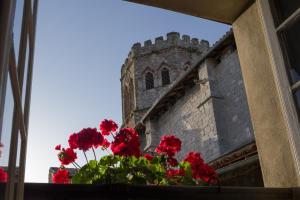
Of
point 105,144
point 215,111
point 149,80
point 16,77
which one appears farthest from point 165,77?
point 16,77

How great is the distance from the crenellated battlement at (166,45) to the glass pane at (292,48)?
2426cm

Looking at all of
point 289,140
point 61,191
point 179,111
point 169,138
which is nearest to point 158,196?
point 61,191

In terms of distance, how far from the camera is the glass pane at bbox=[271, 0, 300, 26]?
2.37 m

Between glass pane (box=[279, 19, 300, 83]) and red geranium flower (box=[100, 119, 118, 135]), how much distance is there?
149 cm

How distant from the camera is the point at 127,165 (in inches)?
101

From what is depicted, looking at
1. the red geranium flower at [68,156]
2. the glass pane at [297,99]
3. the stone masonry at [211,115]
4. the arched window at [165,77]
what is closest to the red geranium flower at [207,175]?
the glass pane at [297,99]

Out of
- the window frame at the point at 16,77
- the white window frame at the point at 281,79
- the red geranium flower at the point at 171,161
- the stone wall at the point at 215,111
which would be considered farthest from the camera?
the stone wall at the point at 215,111

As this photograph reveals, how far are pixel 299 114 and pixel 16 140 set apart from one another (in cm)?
166

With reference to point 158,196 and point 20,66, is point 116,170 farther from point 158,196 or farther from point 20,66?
point 20,66

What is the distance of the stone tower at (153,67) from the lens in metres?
25.2

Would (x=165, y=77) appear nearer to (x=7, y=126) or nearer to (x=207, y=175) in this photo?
(x=207, y=175)

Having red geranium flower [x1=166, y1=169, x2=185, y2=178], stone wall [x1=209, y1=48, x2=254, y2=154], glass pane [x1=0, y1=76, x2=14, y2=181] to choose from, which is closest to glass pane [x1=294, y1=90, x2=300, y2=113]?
red geranium flower [x1=166, y1=169, x2=185, y2=178]

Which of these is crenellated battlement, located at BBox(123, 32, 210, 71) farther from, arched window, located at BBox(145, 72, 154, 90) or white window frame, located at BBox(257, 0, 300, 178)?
white window frame, located at BBox(257, 0, 300, 178)

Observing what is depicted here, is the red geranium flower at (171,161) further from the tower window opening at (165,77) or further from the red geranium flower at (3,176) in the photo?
the tower window opening at (165,77)
